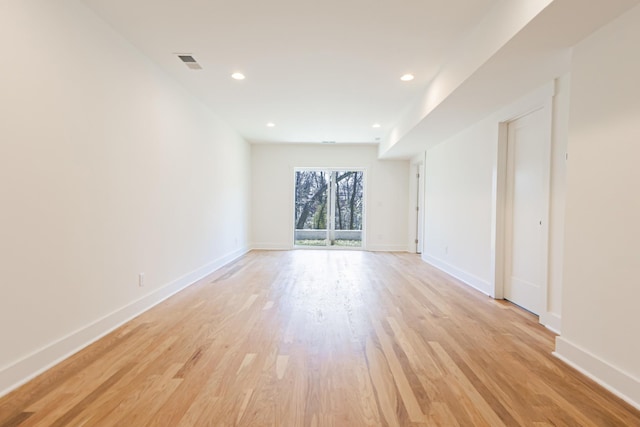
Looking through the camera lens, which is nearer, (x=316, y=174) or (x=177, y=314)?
(x=177, y=314)

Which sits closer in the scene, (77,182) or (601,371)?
(601,371)

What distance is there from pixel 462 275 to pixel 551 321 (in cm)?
186

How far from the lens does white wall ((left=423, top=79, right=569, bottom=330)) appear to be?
2666 millimetres

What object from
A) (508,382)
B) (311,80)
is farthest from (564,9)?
(311,80)

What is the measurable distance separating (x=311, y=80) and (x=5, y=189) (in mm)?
2871

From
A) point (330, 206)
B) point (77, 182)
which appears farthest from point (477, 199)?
point (77, 182)

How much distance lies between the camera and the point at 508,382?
1.84 m

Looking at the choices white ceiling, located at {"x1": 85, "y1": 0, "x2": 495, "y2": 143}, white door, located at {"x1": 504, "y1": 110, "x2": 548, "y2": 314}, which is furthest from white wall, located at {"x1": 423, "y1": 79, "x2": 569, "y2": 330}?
white ceiling, located at {"x1": 85, "y1": 0, "x2": 495, "y2": 143}

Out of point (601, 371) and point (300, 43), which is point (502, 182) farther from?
point (300, 43)

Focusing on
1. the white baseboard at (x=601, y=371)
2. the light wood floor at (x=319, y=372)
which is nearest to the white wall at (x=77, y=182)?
the light wood floor at (x=319, y=372)

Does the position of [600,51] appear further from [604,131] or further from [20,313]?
[20,313]

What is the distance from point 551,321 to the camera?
8.73ft

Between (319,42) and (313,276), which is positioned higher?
(319,42)

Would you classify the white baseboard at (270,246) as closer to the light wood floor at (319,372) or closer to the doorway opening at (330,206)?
the doorway opening at (330,206)
